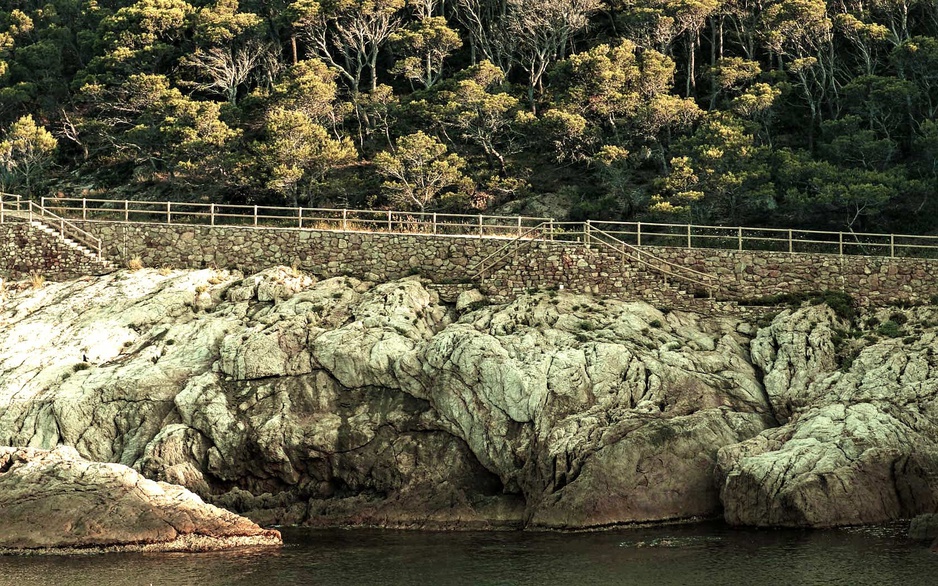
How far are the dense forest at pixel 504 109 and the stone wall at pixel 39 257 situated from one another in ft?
28.6

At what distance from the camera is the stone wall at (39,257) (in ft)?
196

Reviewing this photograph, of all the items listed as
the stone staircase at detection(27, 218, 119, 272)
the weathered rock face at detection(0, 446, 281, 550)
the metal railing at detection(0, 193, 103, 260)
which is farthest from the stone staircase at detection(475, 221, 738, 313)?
the metal railing at detection(0, 193, 103, 260)

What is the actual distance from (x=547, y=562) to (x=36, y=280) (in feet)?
97.3

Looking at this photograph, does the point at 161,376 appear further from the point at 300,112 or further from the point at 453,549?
the point at 300,112

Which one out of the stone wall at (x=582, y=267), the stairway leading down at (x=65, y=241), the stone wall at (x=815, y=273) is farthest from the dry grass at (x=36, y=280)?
the stone wall at (x=815, y=273)

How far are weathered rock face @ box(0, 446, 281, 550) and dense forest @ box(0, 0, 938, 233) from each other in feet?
71.2

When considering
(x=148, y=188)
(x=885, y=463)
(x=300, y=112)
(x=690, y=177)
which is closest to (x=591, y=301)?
(x=690, y=177)

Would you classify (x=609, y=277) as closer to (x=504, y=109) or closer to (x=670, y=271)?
(x=670, y=271)

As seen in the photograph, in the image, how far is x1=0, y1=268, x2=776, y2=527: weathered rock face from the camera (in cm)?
4681

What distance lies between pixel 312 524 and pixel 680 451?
13424 millimetres

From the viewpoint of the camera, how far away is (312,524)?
1907 inches

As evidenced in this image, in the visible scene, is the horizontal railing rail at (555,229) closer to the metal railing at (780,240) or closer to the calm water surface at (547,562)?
the metal railing at (780,240)

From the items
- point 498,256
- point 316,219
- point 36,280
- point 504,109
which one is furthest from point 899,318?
point 36,280

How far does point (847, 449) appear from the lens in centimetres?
4475
